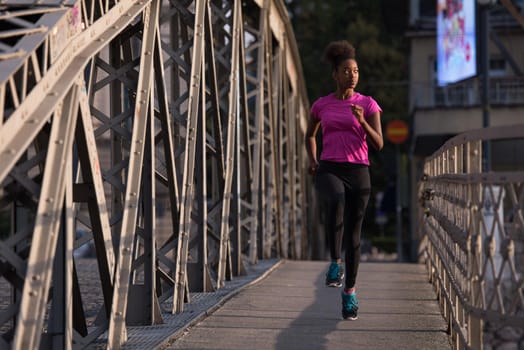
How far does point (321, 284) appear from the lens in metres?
12.3

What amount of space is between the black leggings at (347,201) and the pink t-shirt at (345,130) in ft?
0.20

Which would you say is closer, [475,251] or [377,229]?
[475,251]

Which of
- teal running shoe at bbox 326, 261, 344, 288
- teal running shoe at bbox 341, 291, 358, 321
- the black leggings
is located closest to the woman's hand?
the black leggings

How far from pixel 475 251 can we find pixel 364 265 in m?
8.99

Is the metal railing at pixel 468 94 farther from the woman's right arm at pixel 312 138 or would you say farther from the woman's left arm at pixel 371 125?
the woman's left arm at pixel 371 125

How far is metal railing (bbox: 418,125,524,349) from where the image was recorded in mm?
6191

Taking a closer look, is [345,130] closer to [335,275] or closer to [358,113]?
[358,113]

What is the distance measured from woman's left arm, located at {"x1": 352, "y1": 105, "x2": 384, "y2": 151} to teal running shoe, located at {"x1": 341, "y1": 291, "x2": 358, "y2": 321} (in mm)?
1013

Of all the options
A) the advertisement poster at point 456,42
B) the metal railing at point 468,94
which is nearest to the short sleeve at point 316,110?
the advertisement poster at point 456,42

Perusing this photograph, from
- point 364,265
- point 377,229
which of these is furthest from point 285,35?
point 377,229

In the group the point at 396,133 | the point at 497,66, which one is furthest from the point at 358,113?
the point at 497,66

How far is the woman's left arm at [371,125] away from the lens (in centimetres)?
877

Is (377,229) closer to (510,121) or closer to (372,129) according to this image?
(510,121)

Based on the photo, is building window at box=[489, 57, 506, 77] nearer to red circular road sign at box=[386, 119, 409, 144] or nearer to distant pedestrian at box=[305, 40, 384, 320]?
red circular road sign at box=[386, 119, 409, 144]
